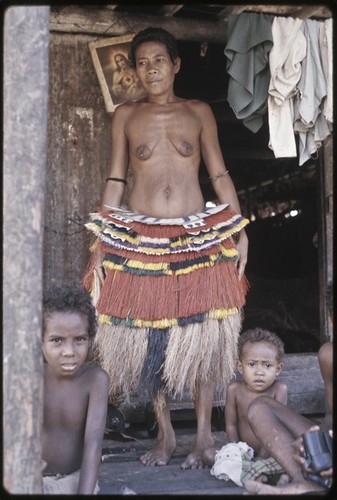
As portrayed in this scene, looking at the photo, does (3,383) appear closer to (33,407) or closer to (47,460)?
Answer: (33,407)

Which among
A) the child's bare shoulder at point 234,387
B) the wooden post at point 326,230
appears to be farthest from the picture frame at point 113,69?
the child's bare shoulder at point 234,387

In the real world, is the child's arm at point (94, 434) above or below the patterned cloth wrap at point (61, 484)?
above

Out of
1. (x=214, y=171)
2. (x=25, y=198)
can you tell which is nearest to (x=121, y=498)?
(x=25, y=198)

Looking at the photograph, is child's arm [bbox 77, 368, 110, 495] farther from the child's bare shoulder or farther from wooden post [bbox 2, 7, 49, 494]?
the child's bare shoulder

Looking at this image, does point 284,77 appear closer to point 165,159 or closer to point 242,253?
point 165,159

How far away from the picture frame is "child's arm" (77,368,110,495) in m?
1.95

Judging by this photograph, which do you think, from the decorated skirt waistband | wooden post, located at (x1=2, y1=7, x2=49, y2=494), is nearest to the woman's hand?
the decorated skirt waistband

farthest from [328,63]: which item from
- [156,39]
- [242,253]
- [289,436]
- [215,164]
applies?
[289,436]

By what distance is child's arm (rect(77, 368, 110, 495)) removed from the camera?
3.01 meters

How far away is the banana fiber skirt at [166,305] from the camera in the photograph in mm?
3936

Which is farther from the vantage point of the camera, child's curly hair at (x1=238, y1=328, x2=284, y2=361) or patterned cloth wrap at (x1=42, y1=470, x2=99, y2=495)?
child's curly hair at (x1=238, y1=328, x2=284, y2=361)

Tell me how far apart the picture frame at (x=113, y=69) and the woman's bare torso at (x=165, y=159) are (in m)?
0.38

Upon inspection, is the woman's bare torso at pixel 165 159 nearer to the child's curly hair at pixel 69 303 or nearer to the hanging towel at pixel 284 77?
the hanging towel at pixel 284 77

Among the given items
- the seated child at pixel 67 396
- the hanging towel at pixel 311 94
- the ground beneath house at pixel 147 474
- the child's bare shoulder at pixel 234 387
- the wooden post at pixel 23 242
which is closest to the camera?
the wooden post at pixel 23 242
